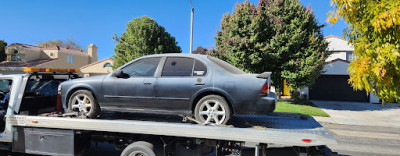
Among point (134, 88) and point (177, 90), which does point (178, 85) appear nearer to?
point (177, 90)

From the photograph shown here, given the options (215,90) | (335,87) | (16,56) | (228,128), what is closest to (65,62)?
(16,56)

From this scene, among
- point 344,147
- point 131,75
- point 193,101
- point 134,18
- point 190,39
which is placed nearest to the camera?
point 193,101

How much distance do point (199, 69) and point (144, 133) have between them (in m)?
1.36

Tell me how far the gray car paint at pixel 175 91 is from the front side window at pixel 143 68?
0.11 metres

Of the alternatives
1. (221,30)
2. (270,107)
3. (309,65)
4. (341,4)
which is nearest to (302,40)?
(309,65)

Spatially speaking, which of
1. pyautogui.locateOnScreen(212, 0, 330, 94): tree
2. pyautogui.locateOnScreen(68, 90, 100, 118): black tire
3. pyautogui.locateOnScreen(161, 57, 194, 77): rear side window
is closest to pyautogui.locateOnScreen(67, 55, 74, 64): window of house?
pyautogui.locateOnScreen(212, 0, 330, 94): tree

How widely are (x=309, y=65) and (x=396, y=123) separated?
195 inches

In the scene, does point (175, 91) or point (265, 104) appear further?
point (175, 91)

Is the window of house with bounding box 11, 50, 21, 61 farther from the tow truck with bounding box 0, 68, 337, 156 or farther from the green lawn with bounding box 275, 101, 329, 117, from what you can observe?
the tow truck with bounding box 0, 68, 337, 156

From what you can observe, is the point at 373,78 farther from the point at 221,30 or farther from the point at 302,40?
the point at 221,30

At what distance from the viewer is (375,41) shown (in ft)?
12.3

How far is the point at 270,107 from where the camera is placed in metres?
3.62

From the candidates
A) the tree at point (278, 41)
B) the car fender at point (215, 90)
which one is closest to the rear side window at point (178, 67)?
the car fender at point (215, 90)

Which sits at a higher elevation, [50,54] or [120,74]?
[50,54]
